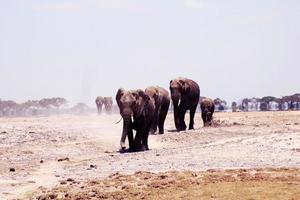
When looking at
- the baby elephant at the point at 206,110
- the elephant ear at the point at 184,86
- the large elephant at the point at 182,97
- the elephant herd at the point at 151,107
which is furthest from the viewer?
the baby elephant at the point at 206,110

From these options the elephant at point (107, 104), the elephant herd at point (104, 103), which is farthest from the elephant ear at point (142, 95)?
the elephant herd at point (104, 103)

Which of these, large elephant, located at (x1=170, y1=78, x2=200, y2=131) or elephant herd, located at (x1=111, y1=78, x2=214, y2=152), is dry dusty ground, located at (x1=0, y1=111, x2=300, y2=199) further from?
large elephant, located at (x1=170, y1=78, x2=200, y2=131)

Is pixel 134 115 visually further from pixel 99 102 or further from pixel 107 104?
pixel 99 102

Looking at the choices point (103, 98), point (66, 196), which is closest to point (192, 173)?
point (66, 196)

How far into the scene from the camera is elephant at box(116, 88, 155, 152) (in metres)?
28.8

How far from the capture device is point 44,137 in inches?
1570

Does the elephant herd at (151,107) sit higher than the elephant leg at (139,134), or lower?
higher

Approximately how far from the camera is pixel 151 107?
30656 mm

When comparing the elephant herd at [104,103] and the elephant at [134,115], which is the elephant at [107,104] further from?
the elephant at [134,115]

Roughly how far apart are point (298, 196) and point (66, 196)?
248 inches

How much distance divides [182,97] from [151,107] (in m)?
12.9

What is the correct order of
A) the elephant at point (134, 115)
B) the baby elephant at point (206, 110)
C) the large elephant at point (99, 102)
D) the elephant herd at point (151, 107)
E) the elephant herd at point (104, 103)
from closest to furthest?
the elephant at point (134, 115)
the elephant herd at point (151, 107)
the baby elephant at point (206, 110)
the elephant herd at point (104, 103)
the large elephant at point (99, 102)

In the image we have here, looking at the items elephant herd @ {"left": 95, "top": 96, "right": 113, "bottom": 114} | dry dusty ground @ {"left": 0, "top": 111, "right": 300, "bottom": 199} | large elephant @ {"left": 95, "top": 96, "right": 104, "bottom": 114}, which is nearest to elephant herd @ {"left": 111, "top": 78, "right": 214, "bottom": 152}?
dry dusty ground @ {"left": 0, "top": 111, "right": 300, "bottom": 199}

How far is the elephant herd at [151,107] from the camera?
28953 mm
